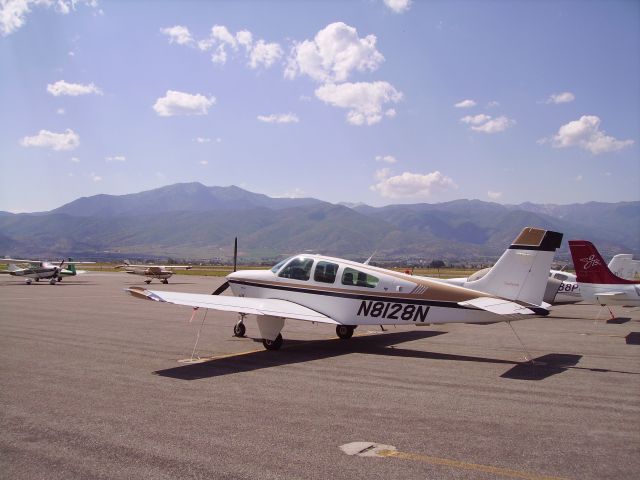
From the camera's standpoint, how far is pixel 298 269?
12992 millimetres

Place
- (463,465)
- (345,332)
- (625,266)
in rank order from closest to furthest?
(463,465) < (345,332) < (625,266)

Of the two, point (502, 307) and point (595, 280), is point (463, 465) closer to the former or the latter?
point (502, 307)

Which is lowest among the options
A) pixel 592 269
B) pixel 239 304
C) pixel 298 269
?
pixel 239 304

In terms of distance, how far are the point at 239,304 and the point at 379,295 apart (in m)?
3.21

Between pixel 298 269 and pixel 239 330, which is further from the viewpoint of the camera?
pixel 239 330

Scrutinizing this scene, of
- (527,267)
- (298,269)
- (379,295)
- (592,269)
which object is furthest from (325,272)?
(592,269)

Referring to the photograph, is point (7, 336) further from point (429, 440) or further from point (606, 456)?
point (606, 456)

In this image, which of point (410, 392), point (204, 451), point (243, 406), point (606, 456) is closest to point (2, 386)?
point (243, 406)

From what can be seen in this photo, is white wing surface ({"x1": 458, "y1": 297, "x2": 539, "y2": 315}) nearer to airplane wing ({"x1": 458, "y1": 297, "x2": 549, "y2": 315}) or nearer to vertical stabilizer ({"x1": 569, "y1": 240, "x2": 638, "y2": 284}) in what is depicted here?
airplane wing ({"x1": 458, "y1": 297, "x2": 549, "y2": 315})

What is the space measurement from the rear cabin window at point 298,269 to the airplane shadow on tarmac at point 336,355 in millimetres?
1743

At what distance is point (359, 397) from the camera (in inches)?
300

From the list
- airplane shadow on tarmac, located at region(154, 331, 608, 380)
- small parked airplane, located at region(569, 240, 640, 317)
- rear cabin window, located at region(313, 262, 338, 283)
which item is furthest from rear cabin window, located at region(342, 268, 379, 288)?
small parked airplane, located at region(569, 240, 640, 317)

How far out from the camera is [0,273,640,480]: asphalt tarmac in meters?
5.02

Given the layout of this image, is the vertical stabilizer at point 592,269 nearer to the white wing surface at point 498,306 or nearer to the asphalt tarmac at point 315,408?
the asphalt tarmac at point 315,408
